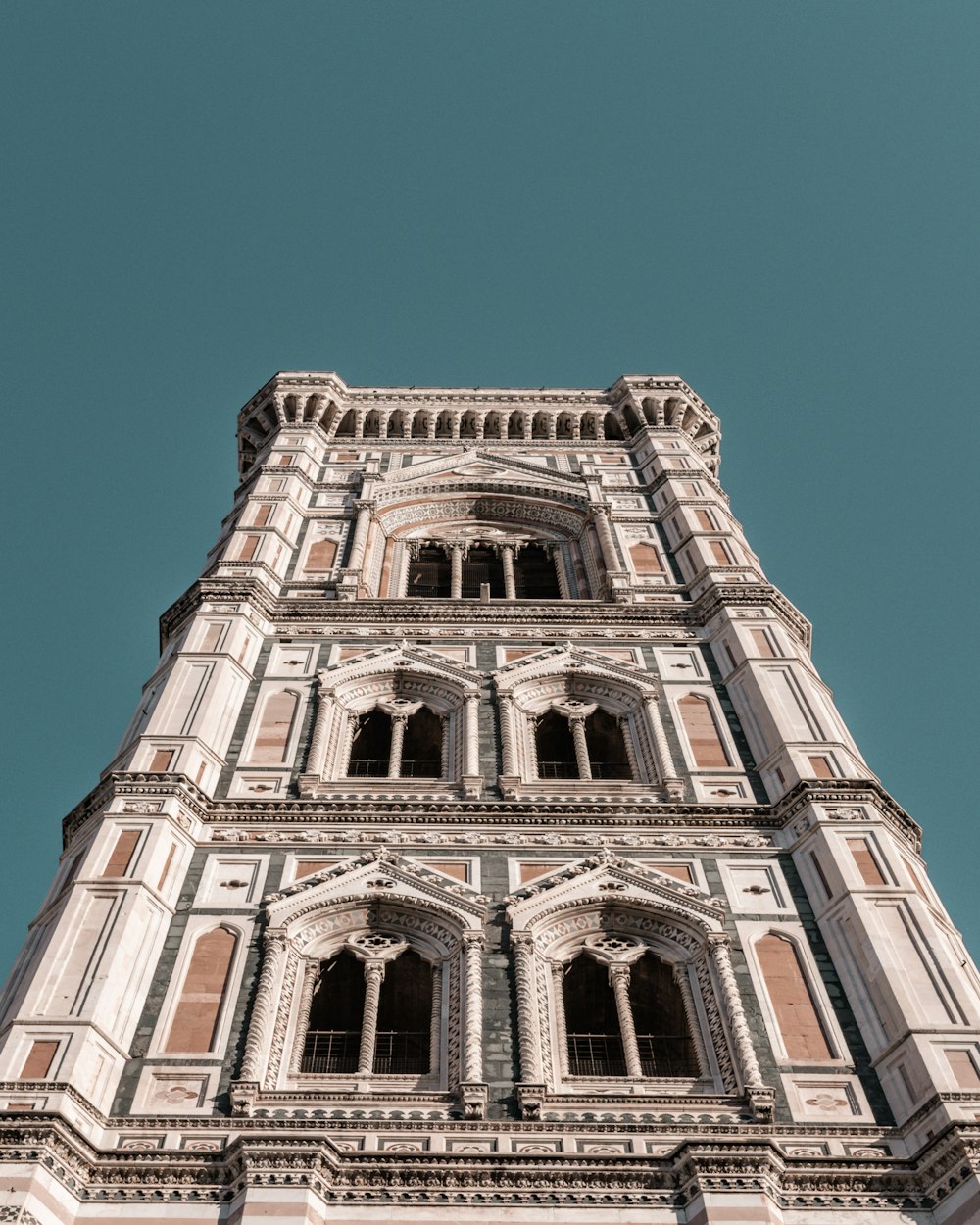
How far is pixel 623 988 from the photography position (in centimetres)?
1227

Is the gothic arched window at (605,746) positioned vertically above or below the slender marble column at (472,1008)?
above

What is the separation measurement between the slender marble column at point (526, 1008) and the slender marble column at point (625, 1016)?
24.2 inches

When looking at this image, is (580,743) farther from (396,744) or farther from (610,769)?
(396,744)

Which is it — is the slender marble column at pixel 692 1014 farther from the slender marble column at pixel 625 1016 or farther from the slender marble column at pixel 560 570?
the slender marble column at pixel 560 570

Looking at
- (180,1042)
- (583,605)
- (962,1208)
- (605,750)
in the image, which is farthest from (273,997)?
(583,605)

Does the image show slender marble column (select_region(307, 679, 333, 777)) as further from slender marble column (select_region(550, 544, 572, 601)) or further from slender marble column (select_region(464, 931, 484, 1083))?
slender marble column (select_region(550, 544, 572, 601))

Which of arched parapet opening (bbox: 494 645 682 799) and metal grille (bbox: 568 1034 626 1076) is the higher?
arched parapet opening (bbox: 494 645 682 799)

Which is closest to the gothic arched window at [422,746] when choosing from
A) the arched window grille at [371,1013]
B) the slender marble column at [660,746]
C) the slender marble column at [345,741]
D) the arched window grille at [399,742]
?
the arched window grille at [399,742]

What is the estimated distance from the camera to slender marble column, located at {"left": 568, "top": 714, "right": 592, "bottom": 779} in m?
16.0

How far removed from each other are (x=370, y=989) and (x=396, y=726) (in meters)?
4.94

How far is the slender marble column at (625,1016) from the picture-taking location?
11.4 m

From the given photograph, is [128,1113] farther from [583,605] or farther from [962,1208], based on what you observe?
[583,605]

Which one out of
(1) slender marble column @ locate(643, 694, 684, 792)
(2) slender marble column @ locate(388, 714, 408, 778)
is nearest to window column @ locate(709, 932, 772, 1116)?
(1) slender marble column @ locate(643, 694, 684, 792)

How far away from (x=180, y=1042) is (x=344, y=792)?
4092 millimetres
